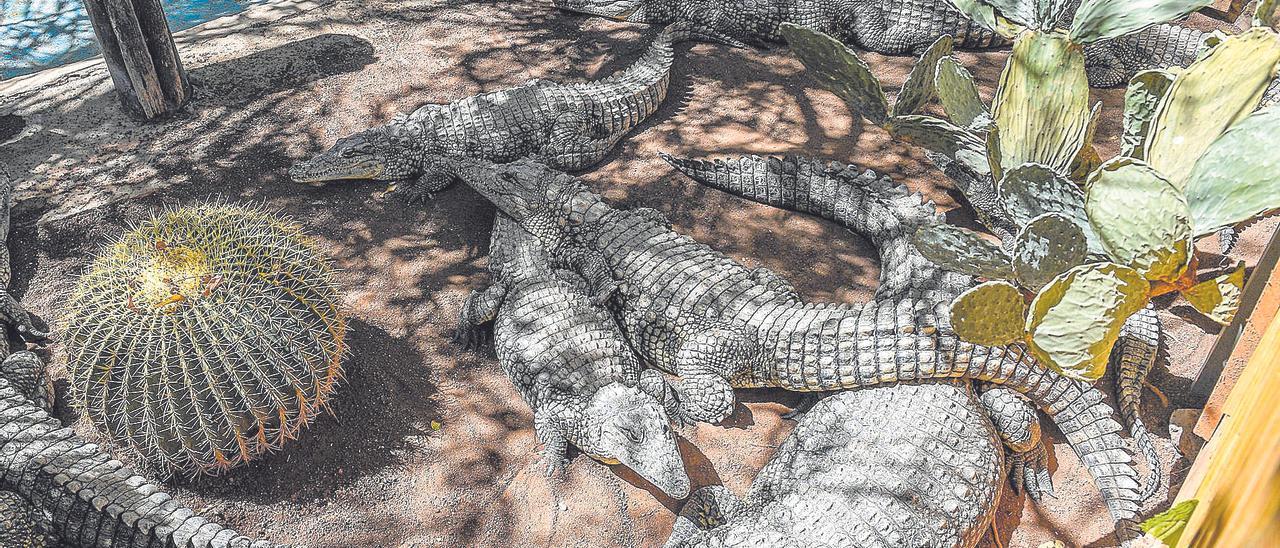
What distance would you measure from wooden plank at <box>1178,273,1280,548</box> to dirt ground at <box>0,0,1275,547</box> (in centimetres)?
219

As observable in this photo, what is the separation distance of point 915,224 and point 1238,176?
2.35m

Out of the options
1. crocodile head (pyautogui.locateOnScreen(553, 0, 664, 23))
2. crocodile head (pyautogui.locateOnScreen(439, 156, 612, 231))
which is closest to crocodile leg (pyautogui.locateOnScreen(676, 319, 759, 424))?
crocodile head (pyautogui.locateOnScreen(439, 156, 612, 231))

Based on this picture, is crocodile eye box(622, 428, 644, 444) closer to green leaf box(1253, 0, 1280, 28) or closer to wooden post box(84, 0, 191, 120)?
green leaf box(1253, 0, 1280, 28)

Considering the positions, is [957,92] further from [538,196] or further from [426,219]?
[426,219]

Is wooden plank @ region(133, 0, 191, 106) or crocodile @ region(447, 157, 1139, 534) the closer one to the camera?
crocodile @ region(447, 157, 1139, 534)

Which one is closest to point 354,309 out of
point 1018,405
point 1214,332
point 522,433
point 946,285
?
point 522,433

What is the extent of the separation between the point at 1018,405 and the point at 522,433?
197 centimetres

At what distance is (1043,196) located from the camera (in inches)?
71.2

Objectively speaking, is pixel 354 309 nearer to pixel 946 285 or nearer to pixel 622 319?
pixel 622 319

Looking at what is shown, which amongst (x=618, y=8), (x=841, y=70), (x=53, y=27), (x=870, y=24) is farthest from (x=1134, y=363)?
(x=53, y=27)

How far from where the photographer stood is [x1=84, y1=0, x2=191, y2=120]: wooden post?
4.70 metres

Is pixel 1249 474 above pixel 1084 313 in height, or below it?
above

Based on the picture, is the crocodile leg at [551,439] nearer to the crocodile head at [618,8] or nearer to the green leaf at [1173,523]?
the green leaf at [1173,523]

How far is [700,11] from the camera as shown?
5.93m
